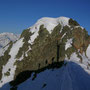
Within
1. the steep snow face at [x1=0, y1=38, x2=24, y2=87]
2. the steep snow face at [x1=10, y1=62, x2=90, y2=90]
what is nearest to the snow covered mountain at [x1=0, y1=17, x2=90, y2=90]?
the steep snow face at [x1=0, y1=38, x2=24, y2=87]

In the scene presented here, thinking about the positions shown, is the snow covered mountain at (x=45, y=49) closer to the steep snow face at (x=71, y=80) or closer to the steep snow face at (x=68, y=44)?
the steep snow face at (x=68, y=44)

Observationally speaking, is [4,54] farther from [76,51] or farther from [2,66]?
[76,51]

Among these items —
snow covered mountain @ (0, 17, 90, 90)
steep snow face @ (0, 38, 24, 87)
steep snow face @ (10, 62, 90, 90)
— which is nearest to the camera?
steep snow face @ (10, 62, 90, 90)

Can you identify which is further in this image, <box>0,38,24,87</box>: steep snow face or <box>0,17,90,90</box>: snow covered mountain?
<box>0,38,24,87</box>: steep snow face

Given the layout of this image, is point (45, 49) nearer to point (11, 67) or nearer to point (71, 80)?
point (11, 67)

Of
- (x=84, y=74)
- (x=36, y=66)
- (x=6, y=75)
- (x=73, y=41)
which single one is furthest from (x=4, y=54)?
(x=84, y=74)

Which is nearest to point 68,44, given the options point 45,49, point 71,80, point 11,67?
point 45,49

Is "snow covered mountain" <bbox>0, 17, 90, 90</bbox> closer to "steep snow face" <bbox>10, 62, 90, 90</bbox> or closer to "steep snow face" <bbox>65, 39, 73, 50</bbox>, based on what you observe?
"steep snow face" <bbox>65, 39, 73, 50</bbox>

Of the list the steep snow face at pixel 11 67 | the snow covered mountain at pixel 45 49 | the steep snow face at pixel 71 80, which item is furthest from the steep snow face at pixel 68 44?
the steep snow face at pixel 11 67
